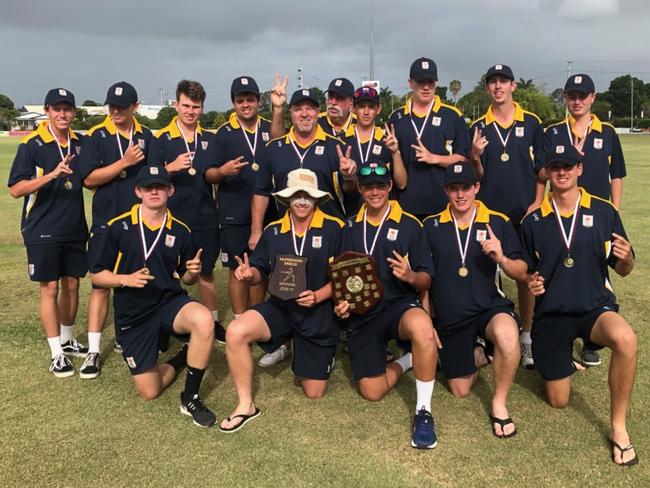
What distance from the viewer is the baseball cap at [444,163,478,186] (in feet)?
14.4

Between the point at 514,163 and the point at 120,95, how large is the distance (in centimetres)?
406

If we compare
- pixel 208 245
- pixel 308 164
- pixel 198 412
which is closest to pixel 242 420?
pixel 198 412

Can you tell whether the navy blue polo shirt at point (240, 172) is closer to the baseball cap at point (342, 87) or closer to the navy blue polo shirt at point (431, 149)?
the baseball cap at point (342, 87)

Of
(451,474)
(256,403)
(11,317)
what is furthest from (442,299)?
(11,317)

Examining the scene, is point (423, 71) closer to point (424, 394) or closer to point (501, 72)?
point (501, 72)

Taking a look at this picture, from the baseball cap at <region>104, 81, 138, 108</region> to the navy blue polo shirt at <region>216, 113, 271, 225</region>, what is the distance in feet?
3.26

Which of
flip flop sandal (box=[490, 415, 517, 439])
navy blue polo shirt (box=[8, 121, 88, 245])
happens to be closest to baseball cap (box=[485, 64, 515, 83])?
flip flop sandal (box=[490, 415, 517, 439])

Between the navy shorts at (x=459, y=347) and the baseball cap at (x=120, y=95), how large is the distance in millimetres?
3826

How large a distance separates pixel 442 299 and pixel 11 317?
210 inches

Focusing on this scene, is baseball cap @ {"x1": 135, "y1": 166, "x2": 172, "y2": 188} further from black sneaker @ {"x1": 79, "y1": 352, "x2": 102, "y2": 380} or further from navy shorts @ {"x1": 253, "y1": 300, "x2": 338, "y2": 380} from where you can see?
black sneaker @ {"x1": 79, "y1": 352, "x2": 102, "y2": 380}

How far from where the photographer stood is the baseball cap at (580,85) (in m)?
5.23

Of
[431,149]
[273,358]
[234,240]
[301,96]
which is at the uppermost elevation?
[301,96]

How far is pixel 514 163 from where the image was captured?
542 centimetres

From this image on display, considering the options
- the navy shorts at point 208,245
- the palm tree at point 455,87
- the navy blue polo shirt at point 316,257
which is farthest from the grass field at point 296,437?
the palm tree at point 455,87
